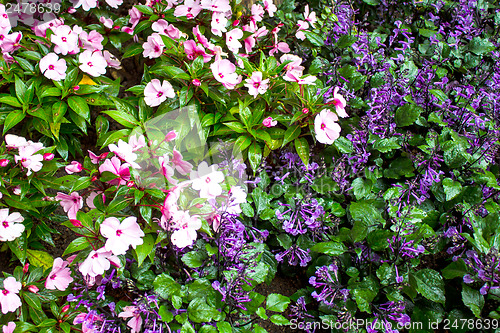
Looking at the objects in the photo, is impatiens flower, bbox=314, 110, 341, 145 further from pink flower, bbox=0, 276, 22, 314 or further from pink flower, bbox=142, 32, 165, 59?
pink flower, bbox=0, 276, 22, 314

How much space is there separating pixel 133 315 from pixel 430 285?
1.43 metres

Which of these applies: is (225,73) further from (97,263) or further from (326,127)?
(97,263)

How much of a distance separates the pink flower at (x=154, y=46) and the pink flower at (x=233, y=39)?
40 centimetres

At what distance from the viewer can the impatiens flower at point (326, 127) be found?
5.73ft

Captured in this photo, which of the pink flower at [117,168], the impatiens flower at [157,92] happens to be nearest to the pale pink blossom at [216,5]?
the impatiens flower at [157,92]

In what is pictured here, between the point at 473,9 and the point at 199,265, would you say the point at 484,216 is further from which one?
the point at 473,9

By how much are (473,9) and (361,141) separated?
6.67ft

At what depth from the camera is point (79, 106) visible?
189 centimetres

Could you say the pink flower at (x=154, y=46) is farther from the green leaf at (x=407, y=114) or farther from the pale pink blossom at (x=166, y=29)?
the green leaf at (x=407, y=114)

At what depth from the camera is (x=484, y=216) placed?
6.46 feet

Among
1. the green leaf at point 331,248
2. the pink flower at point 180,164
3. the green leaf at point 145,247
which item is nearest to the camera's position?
the green leaf at point 145,247

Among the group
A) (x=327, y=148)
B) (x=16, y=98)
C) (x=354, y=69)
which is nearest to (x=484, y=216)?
(x=327, y=148)

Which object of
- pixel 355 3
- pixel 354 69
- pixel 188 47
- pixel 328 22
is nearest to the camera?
pixel 188 47

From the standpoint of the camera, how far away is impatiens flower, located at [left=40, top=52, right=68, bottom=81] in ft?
6.15
